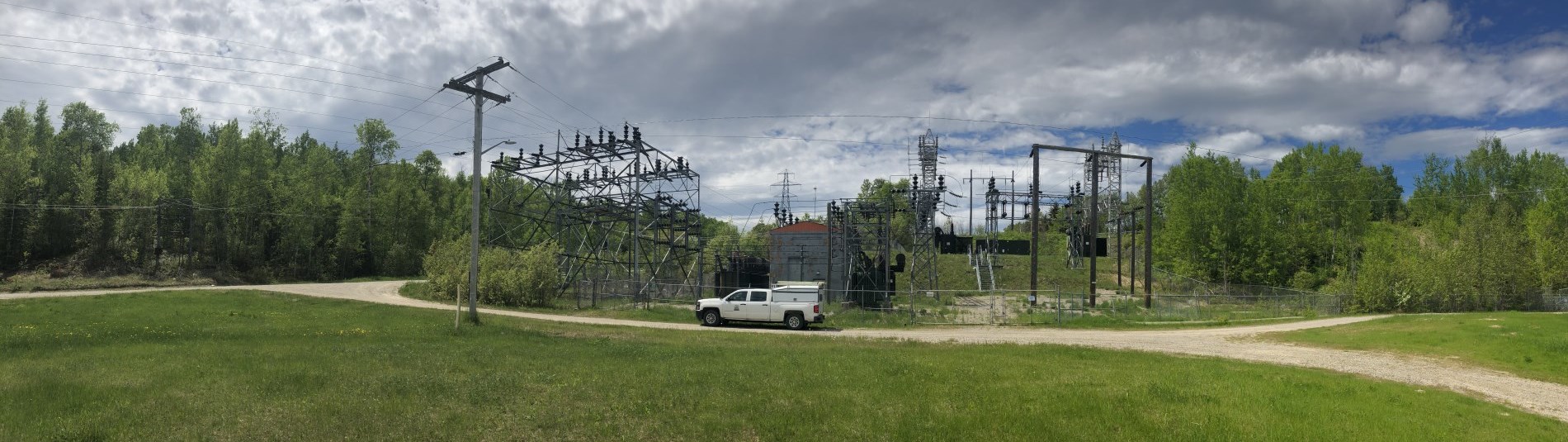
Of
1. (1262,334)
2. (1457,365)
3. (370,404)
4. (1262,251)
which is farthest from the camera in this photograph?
(1262,251)

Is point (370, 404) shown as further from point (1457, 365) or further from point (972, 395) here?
point (1457, 365)

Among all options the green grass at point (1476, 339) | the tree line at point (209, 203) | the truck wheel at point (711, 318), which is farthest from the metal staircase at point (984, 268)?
the tree line at point (209, 203)

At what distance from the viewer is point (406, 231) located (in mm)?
67938

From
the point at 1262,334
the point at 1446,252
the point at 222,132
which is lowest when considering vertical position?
the point at 1262,334

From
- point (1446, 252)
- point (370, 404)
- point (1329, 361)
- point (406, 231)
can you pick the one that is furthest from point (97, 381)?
point (406, 231)

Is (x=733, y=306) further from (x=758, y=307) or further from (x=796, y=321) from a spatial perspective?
(x=796, y=321)

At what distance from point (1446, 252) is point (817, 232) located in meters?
37.0

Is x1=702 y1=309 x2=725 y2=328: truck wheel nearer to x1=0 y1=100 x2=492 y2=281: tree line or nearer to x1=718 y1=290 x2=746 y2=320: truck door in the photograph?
x1=718 y1=290 x2=746 y2=320: truck door

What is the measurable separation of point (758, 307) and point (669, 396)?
1787 centimetres

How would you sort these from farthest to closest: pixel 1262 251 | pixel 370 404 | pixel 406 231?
pixel 406 231, pixel 1262 251, pixel 370 404

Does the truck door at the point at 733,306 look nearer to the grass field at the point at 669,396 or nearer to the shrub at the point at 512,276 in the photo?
the grass field at the point at 669,396

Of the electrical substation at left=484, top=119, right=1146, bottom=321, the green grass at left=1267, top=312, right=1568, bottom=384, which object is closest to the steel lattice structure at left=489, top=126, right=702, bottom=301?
the electrical substation at left=484, top=119, right=1146, bottom=321

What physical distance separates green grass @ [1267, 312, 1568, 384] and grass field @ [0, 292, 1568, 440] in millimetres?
6970

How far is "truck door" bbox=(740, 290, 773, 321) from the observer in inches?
1088
